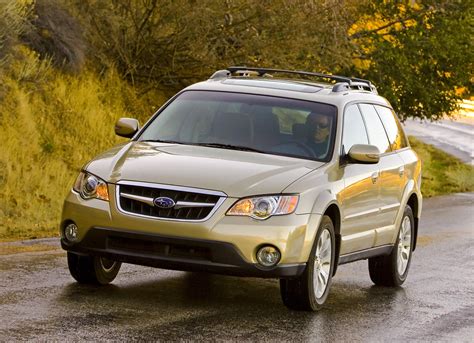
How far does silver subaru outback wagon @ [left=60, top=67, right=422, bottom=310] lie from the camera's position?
31.4ft

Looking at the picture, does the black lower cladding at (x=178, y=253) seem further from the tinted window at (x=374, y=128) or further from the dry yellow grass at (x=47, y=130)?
the dry yellow grass at (x=47, y=130)

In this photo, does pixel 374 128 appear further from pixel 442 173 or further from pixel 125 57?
pixel 442 173

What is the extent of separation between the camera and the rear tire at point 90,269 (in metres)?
10.5

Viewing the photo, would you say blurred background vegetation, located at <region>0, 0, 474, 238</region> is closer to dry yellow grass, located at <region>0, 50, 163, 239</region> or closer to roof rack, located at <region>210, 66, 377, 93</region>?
dry yellow grass, located at <region>0, 50, 163, 239</region>

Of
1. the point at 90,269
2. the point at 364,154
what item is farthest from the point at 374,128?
the point at 90,269

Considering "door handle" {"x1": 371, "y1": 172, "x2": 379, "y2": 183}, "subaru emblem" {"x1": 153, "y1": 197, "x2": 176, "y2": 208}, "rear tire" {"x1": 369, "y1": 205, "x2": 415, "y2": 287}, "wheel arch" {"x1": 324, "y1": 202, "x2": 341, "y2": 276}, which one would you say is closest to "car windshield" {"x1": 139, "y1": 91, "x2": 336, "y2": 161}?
"wheel arch" {"x1": 324, "y1": 202, "x2": 341, "y2": 276}

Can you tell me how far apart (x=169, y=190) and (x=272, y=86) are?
2.28 m

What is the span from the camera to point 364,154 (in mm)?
10766

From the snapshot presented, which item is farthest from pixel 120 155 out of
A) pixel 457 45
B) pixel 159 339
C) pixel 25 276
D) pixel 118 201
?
pixel 457 45

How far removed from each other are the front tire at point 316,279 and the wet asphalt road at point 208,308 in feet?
0.31

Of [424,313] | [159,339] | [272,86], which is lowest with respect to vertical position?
→ [424,313]

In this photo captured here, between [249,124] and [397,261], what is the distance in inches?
92.0

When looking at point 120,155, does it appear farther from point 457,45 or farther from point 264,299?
point 457,45

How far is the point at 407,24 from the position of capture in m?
32.9
